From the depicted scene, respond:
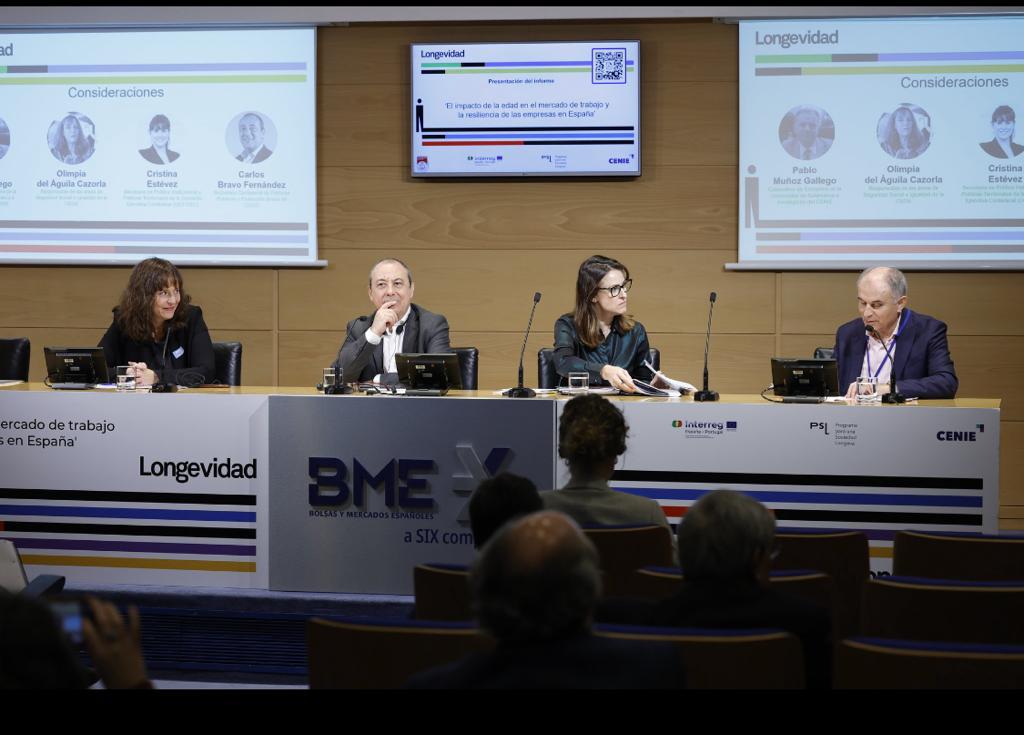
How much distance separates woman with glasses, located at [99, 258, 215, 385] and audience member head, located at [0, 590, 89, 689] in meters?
3.54

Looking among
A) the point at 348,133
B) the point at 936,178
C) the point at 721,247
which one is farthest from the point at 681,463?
the point at 348,133

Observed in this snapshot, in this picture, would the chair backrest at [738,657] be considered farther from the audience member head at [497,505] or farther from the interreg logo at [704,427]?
the interreg logo at [704,427]

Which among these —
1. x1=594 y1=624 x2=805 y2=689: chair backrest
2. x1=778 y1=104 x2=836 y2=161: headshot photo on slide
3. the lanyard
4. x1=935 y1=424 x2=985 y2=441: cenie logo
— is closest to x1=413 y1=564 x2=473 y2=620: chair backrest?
x1=594 y1=624 x2=805 y2=689: chair backrest

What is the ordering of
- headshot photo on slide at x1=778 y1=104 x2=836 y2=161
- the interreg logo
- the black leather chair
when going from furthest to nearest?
headshot photo on slide at x1=778 y1=104 x2=836 y2=161 → the black leather chair → the interreg logo

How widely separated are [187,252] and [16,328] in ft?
3.86

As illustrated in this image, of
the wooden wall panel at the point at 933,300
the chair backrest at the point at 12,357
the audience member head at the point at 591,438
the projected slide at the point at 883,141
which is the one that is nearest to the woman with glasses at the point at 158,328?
the chair backrest at the point at 12,357

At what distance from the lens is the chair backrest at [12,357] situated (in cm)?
479

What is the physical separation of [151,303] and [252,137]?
1668 mm

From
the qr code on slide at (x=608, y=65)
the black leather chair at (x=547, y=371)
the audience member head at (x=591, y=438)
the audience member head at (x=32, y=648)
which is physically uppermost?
the qr code on slide at (x=608, y=65)

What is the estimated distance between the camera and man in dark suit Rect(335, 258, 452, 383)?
472 cm

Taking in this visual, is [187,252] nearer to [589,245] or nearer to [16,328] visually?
[16,328]

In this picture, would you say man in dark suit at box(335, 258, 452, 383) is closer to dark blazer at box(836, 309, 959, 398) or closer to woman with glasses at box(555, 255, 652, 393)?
woman with glasses at box(555, 255, 652, 393)

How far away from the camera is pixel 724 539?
1846 mm

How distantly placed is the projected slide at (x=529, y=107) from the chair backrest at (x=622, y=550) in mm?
3689
